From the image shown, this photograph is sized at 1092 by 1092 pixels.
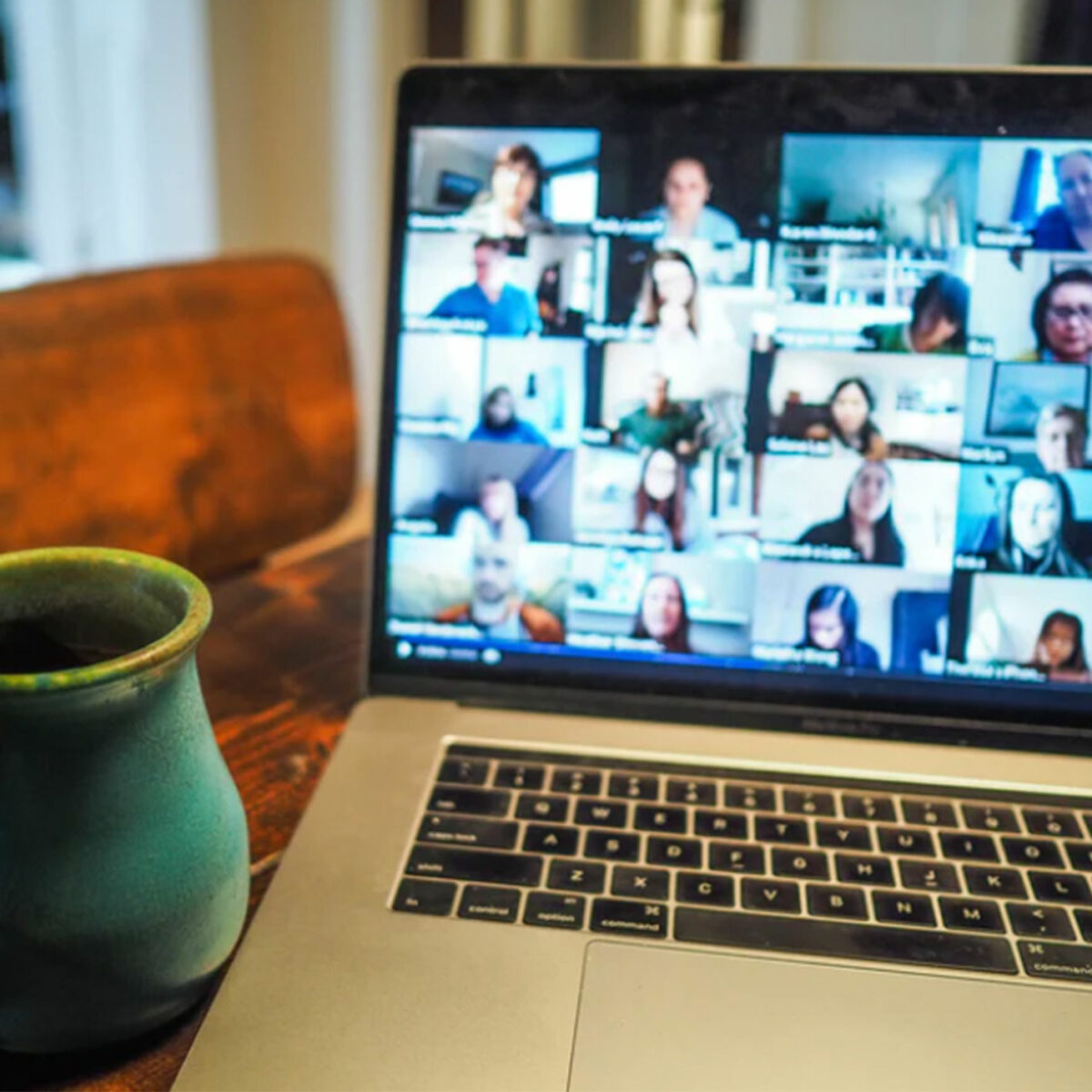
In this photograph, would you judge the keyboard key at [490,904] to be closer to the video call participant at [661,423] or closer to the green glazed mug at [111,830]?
the green glazed mug at [111,830]

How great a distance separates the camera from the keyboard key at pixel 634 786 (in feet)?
1.71

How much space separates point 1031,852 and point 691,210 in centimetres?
32

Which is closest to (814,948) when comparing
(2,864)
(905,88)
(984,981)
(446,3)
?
(984,981)

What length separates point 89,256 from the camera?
1826 millimetres

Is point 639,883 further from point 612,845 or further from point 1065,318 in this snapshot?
point 1065,318

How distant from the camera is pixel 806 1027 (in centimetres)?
40

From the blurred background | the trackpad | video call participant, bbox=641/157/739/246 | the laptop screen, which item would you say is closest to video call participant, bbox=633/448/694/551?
the laptop screen

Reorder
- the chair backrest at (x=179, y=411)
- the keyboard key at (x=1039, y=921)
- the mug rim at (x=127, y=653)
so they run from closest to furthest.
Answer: the mug rim at (x=127, y=653)
the keyboard key at (x=1039, y=921)
the chair backrest at (x=179, y=411)

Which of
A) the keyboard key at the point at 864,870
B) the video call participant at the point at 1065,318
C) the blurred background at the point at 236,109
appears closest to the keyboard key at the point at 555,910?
the keyboard key at the point at 864,870

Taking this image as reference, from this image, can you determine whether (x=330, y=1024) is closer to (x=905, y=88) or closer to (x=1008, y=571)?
(x=1008, y=571)

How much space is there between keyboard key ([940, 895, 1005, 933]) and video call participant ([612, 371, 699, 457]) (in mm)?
234

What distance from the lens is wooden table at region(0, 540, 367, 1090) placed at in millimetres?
406

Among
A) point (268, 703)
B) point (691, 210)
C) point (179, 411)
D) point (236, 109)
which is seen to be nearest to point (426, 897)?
point (268, 703)

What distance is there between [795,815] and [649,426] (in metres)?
0.19
